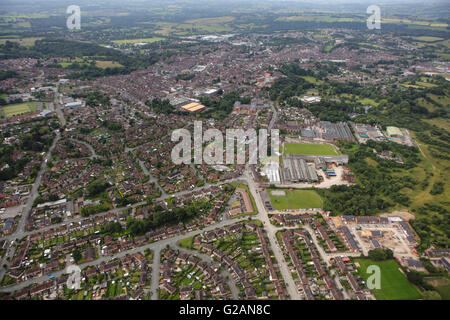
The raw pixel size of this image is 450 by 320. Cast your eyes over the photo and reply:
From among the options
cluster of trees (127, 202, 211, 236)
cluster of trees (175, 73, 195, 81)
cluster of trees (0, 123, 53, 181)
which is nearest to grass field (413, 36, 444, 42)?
cluster of trees (175, 73, 195, 81)

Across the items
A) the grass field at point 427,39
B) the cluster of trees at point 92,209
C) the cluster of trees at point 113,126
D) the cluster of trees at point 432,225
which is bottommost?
the cluster of trees at point 432,225

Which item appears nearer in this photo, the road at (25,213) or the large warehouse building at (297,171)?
the road at (25,213)

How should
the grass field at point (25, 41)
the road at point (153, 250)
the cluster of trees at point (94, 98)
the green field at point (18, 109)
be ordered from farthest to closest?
1. the grass field at point (25, 41)
2. the cluster of trees at point (94, 98)
3. the green field at point (18, 109)
4. the road at point (153, 250)

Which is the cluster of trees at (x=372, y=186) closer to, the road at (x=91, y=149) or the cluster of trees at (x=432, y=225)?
the cluster of trees at (x=432, y=225)

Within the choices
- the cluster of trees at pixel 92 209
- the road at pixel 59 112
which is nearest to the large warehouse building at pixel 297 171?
the cluster of trees at pixel 92 209

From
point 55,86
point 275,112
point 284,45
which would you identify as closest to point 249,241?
point 275,112

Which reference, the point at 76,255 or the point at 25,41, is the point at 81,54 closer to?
the point at 25,41
